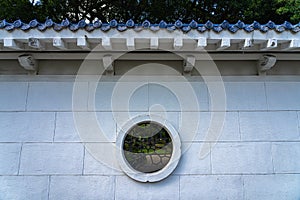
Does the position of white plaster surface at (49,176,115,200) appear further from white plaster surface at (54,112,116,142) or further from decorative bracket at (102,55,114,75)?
decorative bracket at (102,55,114,75)

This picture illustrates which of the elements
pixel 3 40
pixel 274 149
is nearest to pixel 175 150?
pixel 274 149

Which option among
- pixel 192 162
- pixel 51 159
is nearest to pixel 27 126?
pixel 51 159

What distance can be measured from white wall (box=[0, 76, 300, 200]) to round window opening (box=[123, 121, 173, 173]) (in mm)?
193

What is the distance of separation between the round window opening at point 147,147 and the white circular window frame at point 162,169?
0.21 feet

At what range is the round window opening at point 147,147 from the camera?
340 centimetres

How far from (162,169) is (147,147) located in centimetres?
36

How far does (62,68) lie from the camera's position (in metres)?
3.60

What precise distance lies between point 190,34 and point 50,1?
576 cm

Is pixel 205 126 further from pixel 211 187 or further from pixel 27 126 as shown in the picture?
pixel 27 126

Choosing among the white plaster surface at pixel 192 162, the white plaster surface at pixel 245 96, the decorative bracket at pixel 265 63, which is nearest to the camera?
the white plaster surface at pixel 192 162

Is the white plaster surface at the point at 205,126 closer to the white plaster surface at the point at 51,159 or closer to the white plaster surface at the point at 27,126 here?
the white plaster surface at the point at 51,159

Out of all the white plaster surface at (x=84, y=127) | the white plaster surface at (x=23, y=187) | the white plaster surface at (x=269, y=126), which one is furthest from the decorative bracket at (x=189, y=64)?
the white plaster surface at (x=23, y=187)

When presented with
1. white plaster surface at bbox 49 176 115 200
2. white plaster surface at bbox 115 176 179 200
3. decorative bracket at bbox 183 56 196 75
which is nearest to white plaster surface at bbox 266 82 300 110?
decorative bracket at bbox 183 56 196 75

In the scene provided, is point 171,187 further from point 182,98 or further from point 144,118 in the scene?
point 182,98
